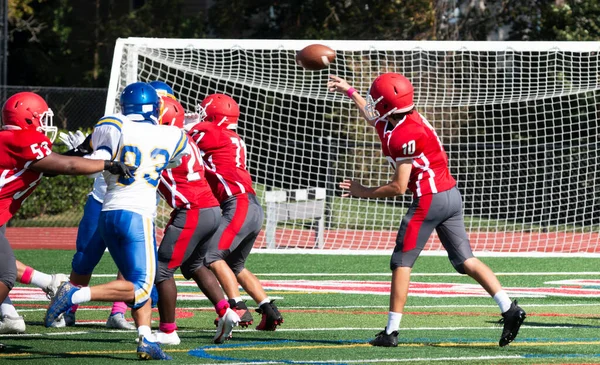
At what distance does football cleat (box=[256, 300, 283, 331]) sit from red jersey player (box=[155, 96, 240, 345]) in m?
0.50

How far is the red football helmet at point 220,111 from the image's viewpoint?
866cm

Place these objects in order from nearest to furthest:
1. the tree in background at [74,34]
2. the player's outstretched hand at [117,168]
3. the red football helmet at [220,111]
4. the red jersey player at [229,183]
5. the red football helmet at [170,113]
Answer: the player's outstretched hand at [117,168] → the red football helmet at [170,113] → the red jersey player at [229,183] → the red football helmet at [220,111] → the tree in background at [74,34]

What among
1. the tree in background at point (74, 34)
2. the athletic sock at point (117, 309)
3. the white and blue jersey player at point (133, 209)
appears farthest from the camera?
the tree in background at point (74, 34)

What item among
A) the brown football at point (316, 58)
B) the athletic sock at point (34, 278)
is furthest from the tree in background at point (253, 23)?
the athletic sock at point (34, 278)

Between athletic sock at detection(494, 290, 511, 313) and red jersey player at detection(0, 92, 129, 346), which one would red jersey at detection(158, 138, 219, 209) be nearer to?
red jersey player at detection(0, 92, 129, 346)

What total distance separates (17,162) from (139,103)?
3.12ft

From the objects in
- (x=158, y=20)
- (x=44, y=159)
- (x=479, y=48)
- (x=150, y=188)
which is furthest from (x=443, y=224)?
(x=158, y=20)

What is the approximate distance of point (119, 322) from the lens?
27.2ft

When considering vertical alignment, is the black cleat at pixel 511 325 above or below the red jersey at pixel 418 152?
below

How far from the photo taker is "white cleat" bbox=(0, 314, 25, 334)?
26.1 feet

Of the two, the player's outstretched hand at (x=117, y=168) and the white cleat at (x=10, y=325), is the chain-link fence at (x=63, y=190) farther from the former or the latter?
the player's outstretched hand at (x=117, y=168)

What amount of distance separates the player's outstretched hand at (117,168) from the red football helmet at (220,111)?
2.24 m

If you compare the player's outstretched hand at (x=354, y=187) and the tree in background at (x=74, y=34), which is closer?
the player's outstretched hand at (x=354, y=187)

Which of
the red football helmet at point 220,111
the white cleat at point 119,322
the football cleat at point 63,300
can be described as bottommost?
the white cleat at point 119,322
